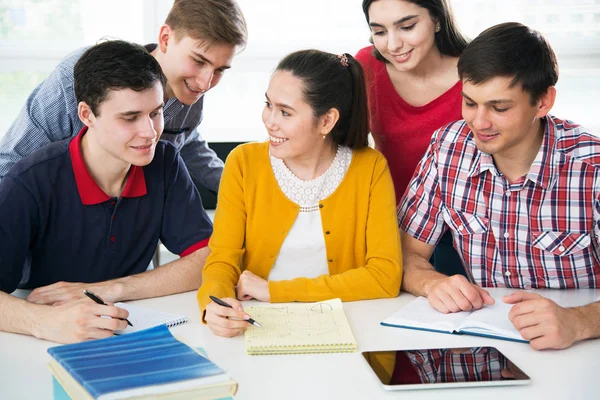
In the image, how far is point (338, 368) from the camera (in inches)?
50.8

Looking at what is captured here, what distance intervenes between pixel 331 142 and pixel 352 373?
32.3 inches

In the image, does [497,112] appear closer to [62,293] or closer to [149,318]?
Result: [149,318]

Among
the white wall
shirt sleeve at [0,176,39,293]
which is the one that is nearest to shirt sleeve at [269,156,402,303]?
shirt sleeve at [0,176,39,293]

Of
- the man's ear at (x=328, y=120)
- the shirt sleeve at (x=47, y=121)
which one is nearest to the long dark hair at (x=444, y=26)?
the man's ear at (x=328, y=120)

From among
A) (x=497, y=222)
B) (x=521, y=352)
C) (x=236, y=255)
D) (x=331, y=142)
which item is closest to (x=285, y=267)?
(x=236, y=255)

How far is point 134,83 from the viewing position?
1.73 meters

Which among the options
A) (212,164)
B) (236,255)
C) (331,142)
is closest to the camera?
(236,255)

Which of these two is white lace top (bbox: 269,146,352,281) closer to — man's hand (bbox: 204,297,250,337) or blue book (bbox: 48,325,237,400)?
man's hand (bbox: 204,297,250,337)

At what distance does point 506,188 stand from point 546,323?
50 centimetres

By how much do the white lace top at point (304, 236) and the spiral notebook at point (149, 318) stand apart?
369mm

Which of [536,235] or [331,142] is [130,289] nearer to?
[331,142]

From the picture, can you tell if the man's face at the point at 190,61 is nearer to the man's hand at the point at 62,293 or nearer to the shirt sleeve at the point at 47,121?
the shirt sleeve at the point at 47,121

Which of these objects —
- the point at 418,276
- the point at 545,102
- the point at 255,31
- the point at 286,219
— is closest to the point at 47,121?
the point at 286,219

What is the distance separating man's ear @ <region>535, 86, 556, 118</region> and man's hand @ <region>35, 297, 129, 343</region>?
3.43 feet
